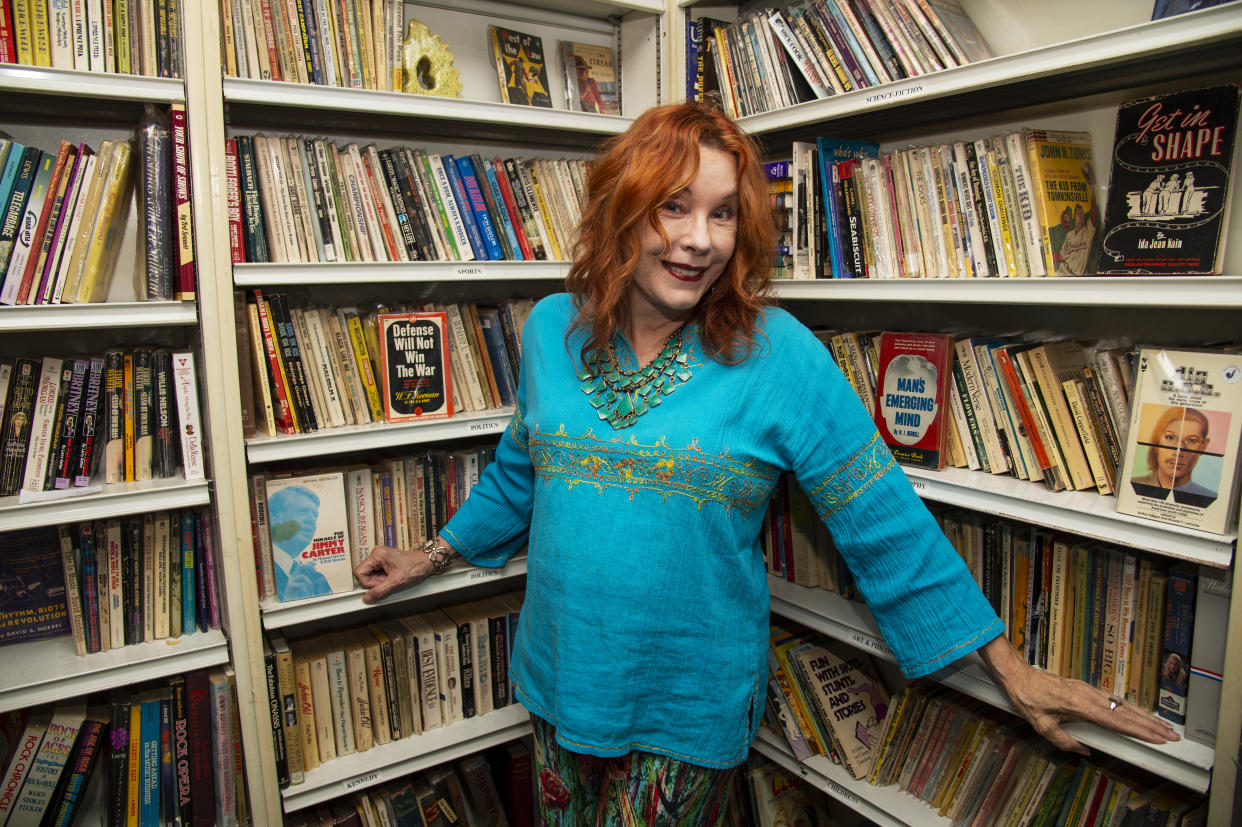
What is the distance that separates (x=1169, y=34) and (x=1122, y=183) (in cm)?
24

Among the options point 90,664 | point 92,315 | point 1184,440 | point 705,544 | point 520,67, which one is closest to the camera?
point 1184,440

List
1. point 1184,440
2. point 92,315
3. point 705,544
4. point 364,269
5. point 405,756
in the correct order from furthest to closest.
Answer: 1. point 405,756
2. point 364,269
3. point 92,315
4. point 705,544
5. point 1184,440

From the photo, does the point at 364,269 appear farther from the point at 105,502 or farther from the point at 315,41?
the point at 105,502

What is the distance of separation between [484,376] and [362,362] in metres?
0.27

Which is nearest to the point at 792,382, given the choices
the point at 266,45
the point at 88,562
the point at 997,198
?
the point at 997,198

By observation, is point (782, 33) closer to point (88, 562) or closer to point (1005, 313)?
point (1005, 313)

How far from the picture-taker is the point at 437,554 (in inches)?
62.1

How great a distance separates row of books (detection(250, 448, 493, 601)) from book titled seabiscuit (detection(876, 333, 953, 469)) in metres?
0.89

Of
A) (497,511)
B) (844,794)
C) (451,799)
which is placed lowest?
(451,799)

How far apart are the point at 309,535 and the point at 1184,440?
4.98 ft

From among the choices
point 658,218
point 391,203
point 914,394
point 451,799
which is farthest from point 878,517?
point 451,799

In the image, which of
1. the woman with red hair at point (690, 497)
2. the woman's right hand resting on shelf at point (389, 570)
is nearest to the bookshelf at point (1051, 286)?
the woman with red hair at point (690, 497)

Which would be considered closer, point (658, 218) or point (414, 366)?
point (658, 218)

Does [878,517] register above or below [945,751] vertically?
above
